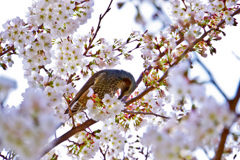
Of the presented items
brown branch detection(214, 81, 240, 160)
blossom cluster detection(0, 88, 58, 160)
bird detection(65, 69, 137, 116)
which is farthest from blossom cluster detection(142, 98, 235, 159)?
bird detection(65, 69, 137, 116)

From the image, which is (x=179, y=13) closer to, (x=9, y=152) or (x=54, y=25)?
(x=54, y=25)

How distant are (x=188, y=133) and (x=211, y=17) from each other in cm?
306

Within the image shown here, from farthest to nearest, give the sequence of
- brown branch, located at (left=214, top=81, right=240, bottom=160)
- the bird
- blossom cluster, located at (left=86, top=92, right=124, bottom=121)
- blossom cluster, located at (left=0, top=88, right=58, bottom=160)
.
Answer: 1. the bird
2. blossom cluster, located at (left=86, top=92, right=124, bottom=121)
3. brown branch, located at (left=214, top=81, right=240, bottom=160)
4. blossom cluster, located at (left=0, top=88, right=58, bottom=160)

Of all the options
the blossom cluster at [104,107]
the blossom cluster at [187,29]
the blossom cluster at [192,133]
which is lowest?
the blossom cluster at [192,133]

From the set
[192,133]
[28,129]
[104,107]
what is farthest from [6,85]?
[104,107]

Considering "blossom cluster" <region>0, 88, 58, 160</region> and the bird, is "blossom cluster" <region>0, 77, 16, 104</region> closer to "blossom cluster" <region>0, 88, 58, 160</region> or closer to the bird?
"blossom cluster" <region>0, 88, 58, 160</region>

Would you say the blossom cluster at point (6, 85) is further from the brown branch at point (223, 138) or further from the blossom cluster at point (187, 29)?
the blossom cluster at point (187, 29)

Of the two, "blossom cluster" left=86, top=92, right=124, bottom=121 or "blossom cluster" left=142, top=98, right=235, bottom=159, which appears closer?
"blossom cluster" left=142, top=98, right=235, bottom=159

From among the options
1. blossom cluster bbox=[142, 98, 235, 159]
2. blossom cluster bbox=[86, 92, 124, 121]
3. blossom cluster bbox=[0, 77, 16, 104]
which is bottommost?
blossom cluster bbox=[142, 98, 235, 159]

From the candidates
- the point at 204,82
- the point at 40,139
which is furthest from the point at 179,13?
the point at 40,139

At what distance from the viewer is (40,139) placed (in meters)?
1.25

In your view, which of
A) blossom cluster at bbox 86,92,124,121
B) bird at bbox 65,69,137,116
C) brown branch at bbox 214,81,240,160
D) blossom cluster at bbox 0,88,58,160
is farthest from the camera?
bird at bbox 65,69,137,116

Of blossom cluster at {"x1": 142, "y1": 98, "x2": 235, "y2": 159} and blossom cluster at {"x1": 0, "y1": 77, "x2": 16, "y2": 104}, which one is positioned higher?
blossom cluster at {"x1": 0, "y1": 77, "x2": 16, "y2": 104}

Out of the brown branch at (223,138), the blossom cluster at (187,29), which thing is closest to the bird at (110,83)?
the blossom cluster at (187,29)
